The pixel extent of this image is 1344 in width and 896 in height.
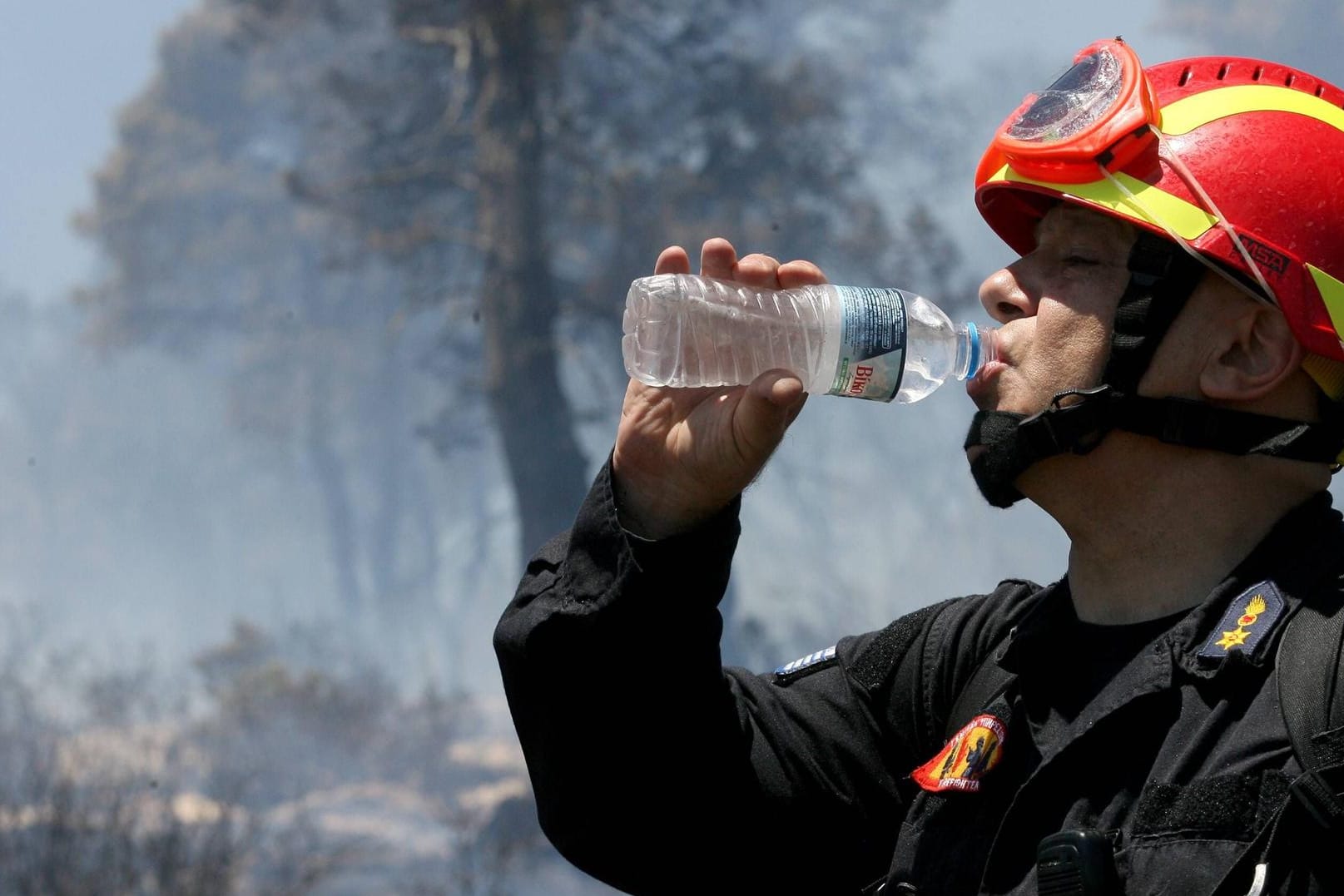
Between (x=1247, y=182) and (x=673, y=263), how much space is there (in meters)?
0.78

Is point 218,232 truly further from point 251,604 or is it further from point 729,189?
point 251,604

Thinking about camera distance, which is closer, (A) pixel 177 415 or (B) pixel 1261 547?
(B) pixel 1261 547

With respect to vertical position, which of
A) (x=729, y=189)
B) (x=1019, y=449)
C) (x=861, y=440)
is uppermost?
(x=861, y=440)

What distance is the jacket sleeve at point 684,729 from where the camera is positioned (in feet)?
6.52

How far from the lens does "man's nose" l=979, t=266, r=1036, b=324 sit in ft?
6.90

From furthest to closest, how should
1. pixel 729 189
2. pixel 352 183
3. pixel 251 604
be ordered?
pixel 251 604 < pixel 729 189 < pixel 352 183

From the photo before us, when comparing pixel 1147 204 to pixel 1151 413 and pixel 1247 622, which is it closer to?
pixel 1151 413

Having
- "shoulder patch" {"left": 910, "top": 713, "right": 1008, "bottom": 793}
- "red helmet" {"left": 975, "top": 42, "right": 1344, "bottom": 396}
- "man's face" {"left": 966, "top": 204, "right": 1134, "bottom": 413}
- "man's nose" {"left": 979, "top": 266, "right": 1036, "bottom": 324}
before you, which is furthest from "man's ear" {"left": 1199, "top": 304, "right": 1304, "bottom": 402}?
"shoulder patch" {"left": 910, "top": 713, "right": 1008, "bottom": 793}

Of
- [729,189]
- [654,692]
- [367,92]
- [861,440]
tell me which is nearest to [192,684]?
[367,92]

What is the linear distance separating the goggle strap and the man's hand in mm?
498

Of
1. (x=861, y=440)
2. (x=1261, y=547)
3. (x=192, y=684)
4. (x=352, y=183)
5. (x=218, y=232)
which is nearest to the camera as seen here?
(x=1261, y=547)

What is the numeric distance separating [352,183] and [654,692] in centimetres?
1351

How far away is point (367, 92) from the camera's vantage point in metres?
17.3

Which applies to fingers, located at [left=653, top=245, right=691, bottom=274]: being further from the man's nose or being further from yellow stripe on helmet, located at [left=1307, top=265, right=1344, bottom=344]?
Result: yellow stripe on helmet, located at [left=1307, top=265, right=1344, bottom=344]
